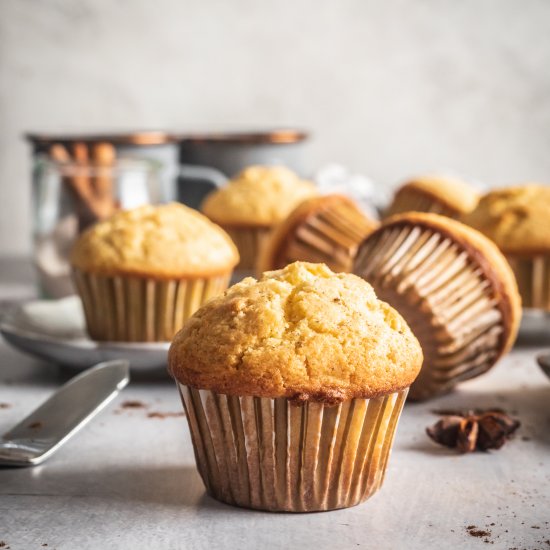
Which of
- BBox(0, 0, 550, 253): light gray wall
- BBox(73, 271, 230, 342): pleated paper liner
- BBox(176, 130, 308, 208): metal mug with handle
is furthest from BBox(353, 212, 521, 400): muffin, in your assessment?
BBox(0, 0, 550, 253): light gray wall

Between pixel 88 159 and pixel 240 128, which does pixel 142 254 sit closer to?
pixel 88 159

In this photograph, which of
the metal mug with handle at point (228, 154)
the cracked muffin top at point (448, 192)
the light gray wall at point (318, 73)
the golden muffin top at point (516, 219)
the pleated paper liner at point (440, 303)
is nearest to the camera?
the pleated paper liner at point (440, 303)

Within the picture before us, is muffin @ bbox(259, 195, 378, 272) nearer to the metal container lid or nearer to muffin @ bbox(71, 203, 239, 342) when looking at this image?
muffin @ bbox(71, 203, 239, 342)

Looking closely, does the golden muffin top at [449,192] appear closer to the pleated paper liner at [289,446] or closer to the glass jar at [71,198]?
the glass jar at [71,198]

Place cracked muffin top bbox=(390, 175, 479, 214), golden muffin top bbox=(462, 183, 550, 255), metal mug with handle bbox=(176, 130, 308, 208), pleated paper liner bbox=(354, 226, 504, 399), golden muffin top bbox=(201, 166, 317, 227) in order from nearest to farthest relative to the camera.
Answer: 1. pleated paper liner bbox=(354, 226, 504, 399)
2. golden muffin top bbox=(462, 183, 550, 255)
3. cracked muffin top bbox=(390, 175, 479, 214)
4. golden muffin top bbox=(201, 166, 317, 227)
5. metal mug with handle bbox=(176, 130, 308, 208)

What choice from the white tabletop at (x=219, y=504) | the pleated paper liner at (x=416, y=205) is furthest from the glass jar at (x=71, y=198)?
the white tabletop at (x=219, y=504)

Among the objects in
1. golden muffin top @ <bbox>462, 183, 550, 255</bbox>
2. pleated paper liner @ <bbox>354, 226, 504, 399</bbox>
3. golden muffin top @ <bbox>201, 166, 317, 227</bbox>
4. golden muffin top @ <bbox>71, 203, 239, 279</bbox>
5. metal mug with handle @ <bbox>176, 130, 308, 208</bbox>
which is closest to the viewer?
pleated paper liner @ <bbox>354, 226, 504, 399</bbox>
